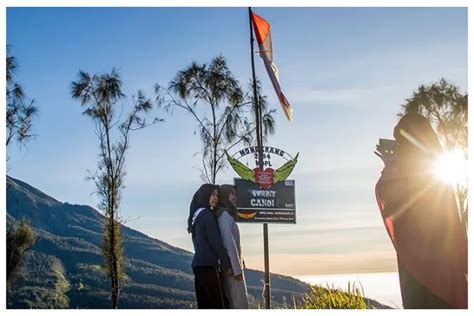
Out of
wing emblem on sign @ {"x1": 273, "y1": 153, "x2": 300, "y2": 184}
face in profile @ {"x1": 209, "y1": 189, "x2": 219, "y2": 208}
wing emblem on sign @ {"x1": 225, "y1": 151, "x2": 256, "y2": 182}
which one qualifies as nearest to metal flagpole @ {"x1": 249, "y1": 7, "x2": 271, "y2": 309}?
wing emblem on sign @ {"x1": 225, "y1": 151, "x2": 256, "y2": 182}

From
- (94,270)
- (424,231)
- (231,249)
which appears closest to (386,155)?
(424,231)

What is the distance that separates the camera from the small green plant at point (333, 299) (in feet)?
30.1

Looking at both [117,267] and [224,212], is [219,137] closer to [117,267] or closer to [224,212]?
[117,267]

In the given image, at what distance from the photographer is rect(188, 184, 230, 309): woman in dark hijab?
7965mm

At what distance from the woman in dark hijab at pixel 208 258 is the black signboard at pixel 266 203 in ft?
9.18

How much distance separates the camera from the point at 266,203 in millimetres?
11211

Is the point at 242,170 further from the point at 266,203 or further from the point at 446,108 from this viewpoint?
the point at 446,108

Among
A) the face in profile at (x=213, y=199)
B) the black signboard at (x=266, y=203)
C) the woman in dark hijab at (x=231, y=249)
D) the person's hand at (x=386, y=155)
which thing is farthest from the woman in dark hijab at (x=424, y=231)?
the black signboard at (x=266, y=203)

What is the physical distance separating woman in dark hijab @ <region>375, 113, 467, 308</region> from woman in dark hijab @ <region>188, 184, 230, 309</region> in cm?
216

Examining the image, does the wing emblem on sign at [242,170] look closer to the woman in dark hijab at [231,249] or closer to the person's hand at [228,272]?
the woman in dark hijab at [231,249]

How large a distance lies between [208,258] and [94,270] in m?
7.02

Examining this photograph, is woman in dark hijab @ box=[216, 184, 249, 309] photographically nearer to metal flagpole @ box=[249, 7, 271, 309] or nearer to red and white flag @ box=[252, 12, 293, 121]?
metal flagpole @ box=[249, 7, 271, 309]
